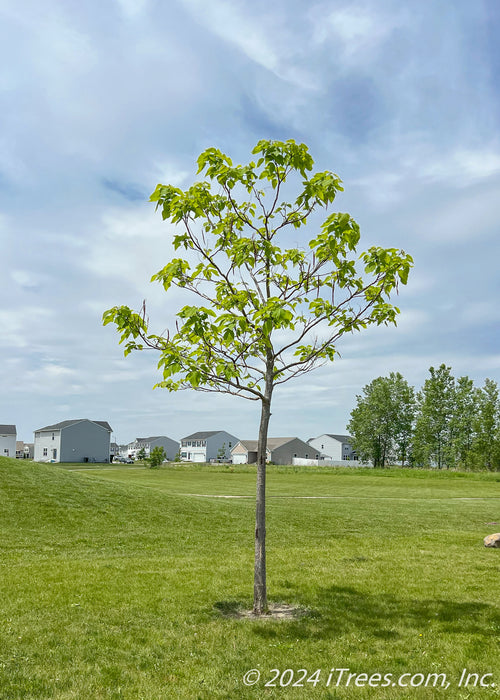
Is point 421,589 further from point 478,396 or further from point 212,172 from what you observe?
point 478,396

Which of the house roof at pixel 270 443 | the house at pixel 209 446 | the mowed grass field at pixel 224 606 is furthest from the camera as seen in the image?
the house at pixel 209 446

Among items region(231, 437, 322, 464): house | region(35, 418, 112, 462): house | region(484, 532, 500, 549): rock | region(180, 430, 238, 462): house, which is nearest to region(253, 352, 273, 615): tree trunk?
region(484, 532, 500, 549): rock

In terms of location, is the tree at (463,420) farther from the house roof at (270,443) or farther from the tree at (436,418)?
the house roof at (270,443)

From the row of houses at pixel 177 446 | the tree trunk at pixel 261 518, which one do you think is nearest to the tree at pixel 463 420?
the row of houses at pixel 177 446

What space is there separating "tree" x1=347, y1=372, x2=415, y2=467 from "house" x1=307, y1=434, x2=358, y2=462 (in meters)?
21.9

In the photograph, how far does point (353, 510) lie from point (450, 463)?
64.0m

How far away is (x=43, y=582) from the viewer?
1032 centimetres

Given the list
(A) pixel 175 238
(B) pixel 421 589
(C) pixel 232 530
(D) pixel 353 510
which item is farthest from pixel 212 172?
(D) pixel 353 510

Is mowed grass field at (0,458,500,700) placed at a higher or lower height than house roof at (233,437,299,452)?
lower

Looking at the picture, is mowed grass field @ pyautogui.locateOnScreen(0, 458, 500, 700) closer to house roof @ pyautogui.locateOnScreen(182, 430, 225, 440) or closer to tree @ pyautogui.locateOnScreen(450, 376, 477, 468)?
tree @ pyautogui.locateOnScreen(450, 376, 477, 468)

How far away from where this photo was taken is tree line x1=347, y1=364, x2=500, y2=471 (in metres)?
74.1

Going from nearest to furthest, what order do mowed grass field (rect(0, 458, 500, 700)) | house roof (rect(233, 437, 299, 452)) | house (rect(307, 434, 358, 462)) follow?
mowed grass field (rect(0, 458, 500, 700)) → house roof (rect(233, 437, 299, 452)) → house (rect(307, 434, 358, 462))

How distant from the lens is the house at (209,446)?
11994cm

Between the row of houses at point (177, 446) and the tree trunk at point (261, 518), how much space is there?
8871 cm
